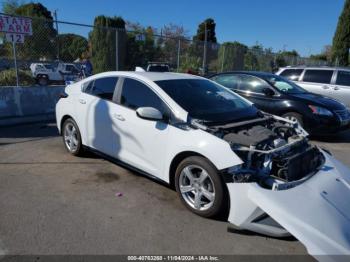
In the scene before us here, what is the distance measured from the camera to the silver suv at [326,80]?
10185 millimetres

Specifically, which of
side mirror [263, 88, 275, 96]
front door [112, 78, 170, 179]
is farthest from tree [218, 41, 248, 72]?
front door [112, 78, 170, 179]

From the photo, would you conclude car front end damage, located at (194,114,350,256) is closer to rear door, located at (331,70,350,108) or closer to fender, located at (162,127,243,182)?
fender, located at (162,127,243,182)

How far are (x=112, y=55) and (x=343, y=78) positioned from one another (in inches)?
447

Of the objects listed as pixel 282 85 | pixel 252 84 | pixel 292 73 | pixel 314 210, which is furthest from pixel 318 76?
pixel 314 210

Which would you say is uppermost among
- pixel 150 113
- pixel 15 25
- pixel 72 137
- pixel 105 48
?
pixel 15 25

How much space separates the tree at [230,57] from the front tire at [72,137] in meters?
13.6

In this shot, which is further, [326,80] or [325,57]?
[325,57]

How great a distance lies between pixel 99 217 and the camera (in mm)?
3635

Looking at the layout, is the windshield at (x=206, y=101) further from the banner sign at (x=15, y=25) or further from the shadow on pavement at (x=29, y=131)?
the banner sign at (x=15, y=25)

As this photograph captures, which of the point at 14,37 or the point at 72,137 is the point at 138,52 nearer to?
the point at 14,37

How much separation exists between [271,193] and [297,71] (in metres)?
9.06

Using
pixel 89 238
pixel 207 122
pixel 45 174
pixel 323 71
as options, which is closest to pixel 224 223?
pixel 207 122

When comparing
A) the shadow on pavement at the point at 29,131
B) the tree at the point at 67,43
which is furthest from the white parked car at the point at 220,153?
the tree at the point at 67,43

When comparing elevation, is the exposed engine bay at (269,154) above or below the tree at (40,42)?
below
